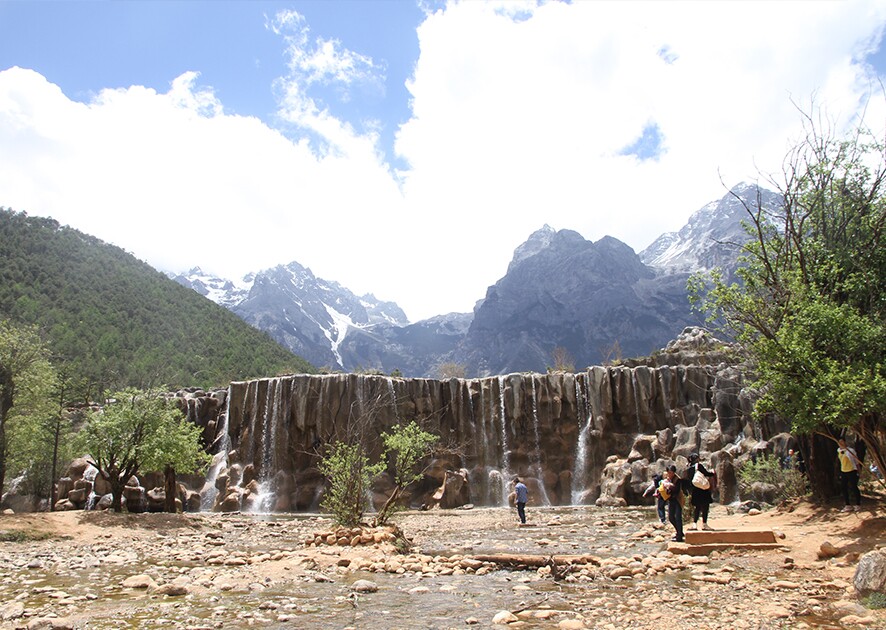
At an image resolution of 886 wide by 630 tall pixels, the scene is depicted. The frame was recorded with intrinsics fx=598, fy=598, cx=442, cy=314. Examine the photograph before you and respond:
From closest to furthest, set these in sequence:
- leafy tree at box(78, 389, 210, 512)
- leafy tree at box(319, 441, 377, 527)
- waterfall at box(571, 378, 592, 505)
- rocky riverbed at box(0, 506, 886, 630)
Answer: rocky riverbed at box(0, 506, 886, 630), leafy tree at box(319, 441, 377, 527), leafy tree at box(78, 389, 210, 512), waterfall at box(571, 378, 592, 505)

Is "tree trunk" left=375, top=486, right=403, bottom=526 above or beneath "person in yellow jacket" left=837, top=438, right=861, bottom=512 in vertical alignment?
beneath

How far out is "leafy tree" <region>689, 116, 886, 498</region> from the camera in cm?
1380

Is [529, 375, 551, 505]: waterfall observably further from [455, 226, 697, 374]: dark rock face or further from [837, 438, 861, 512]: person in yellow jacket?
[455, 226, 697, 374]: dark rock face

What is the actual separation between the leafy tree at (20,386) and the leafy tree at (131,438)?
348 centimetres

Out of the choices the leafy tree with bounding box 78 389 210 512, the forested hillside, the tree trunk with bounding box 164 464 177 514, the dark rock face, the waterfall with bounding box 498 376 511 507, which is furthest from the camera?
the dark rock face

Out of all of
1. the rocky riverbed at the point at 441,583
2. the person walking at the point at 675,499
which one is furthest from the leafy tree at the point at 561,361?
the rocky riverbed at the point at 441,583

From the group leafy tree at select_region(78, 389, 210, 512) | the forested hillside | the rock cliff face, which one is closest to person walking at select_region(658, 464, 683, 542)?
leafy tree at select_region(78, 389, 210, 512)

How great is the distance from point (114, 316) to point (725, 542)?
8843 cm

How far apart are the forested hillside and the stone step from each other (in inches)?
2443

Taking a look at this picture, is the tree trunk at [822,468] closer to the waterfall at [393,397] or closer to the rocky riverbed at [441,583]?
the rocky riverbed at [441,583]

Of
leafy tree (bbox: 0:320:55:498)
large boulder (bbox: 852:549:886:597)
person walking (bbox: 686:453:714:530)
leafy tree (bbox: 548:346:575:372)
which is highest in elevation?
leafy tree (bbox: 548:346:575:372)

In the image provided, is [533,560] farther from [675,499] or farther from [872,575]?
[872,575]

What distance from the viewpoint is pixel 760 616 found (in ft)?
26.5

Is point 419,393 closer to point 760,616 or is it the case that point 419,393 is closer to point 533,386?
point 533,386
